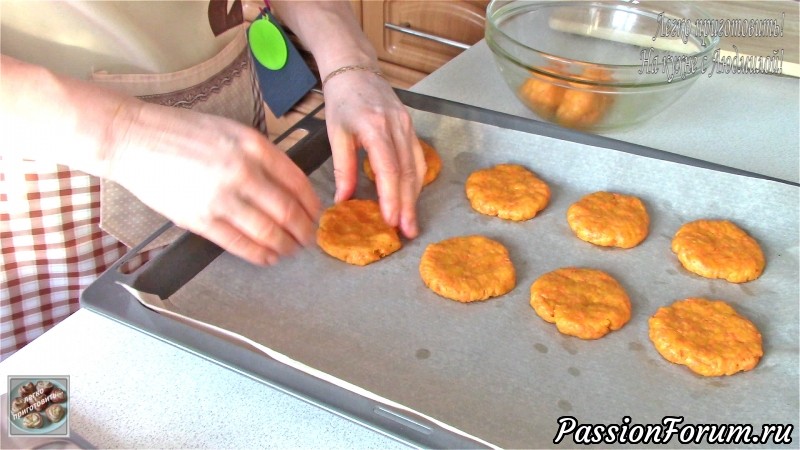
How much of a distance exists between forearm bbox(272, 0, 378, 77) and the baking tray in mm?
152

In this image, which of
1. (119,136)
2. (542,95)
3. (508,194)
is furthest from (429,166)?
(119,136)

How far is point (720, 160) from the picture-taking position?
1284 millimetres

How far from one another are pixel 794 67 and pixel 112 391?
1499 millimetres

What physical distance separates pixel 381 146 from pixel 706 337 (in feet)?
1.86

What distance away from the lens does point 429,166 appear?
126 centimetres

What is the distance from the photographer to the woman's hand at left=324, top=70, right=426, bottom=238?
1077mm

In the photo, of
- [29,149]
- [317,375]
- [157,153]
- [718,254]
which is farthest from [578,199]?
[29,149]

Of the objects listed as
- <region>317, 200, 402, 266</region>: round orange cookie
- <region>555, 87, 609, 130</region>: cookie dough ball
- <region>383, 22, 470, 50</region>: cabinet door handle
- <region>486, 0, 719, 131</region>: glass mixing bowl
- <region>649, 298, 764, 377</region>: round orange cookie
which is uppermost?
<region>486, 0, 719, 131</region>: glass mixing bowl

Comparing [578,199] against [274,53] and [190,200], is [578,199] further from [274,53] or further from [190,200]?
[274,53]

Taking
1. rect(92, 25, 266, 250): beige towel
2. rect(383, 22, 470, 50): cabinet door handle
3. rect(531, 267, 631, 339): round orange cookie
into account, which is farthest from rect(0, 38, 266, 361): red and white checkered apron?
rect(383, 22, 470, 50): cabinet door handle

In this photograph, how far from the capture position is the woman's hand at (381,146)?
42.4 inches

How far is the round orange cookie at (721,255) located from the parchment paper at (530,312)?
0.06 feet

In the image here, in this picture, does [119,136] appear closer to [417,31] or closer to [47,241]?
[47,241]

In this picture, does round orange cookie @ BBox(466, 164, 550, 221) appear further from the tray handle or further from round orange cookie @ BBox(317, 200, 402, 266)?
the tray handle
